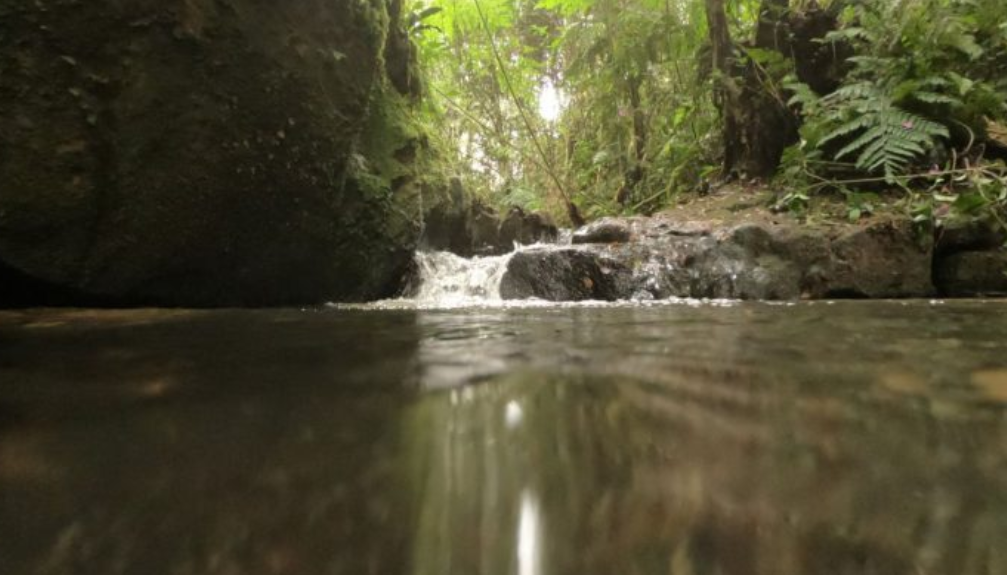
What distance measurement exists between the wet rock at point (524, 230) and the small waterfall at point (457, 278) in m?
1.76

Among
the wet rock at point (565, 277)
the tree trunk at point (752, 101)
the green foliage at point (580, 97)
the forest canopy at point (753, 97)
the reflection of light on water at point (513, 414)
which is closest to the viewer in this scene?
the reflection of light on water at point (513, 414)

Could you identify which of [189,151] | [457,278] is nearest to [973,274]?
[457,278]

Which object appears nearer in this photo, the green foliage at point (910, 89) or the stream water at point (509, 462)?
the stream water at point (509, 462)

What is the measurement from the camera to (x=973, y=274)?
141 inches

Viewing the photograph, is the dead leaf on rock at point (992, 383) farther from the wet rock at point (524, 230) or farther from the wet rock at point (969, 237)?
the wet rock at point (524, 230)

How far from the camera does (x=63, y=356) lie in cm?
142

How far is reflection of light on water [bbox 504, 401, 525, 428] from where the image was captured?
0.85 metres

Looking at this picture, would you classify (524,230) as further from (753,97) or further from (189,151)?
(189,151)

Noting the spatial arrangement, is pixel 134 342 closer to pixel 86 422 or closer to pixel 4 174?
pixel 86 422

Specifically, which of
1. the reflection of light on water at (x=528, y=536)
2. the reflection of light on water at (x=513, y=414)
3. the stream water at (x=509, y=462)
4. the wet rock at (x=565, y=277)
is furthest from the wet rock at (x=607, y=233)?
the reflection of light on water at (x=528, y=536)

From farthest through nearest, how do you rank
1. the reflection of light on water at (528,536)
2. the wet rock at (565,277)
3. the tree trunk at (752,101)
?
the tree trunk at (752,101)
the wet rock at (565,277)
the reflection of light on water at (528,536)

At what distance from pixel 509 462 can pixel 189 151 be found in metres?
2.85

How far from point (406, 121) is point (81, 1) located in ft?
7.88

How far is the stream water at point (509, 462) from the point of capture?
50 cm
